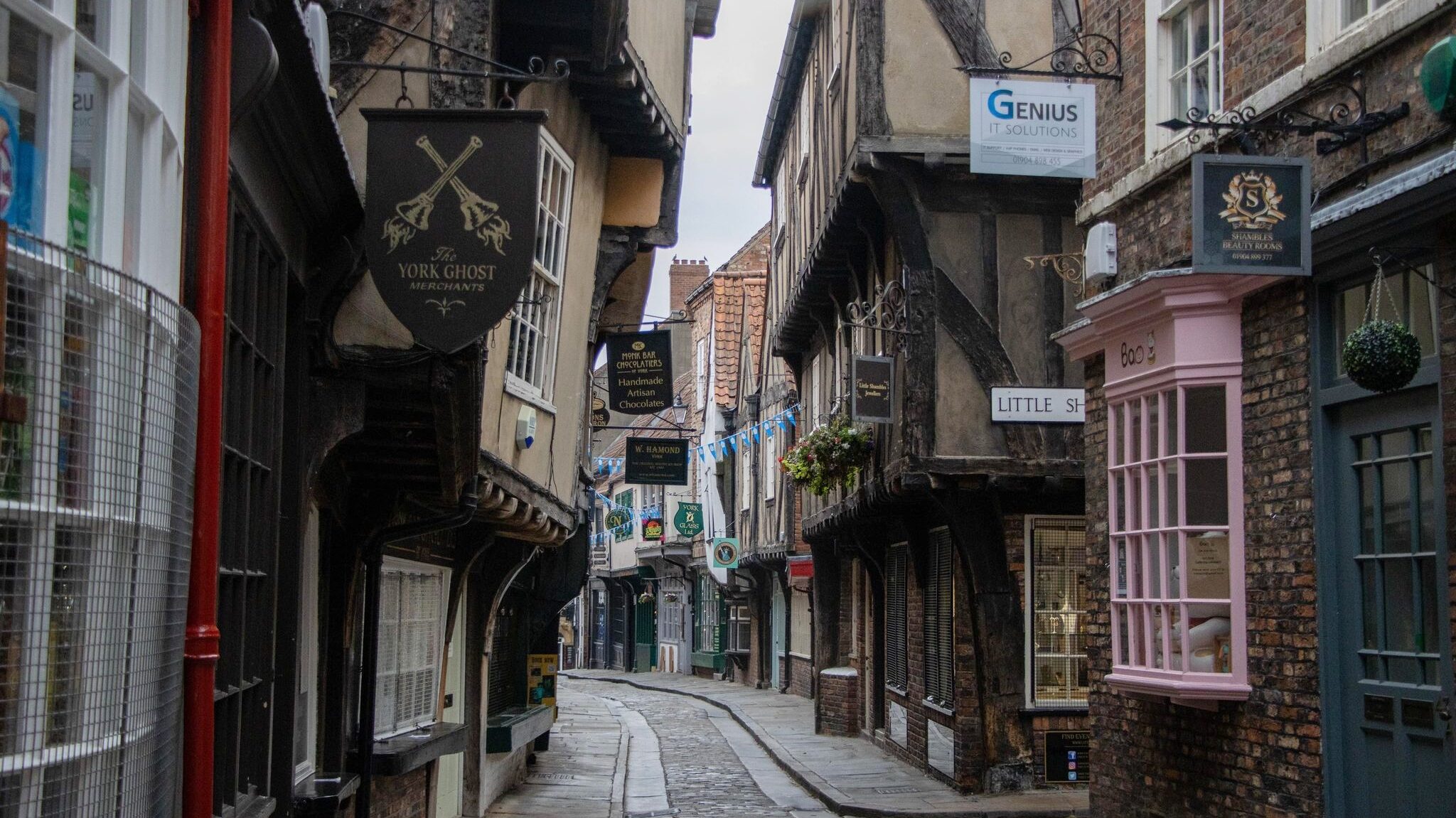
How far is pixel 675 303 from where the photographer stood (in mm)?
47031

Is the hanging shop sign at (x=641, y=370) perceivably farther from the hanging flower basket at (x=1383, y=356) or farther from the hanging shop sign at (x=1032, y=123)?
the hanging flower basket at (x=1383, y=356)

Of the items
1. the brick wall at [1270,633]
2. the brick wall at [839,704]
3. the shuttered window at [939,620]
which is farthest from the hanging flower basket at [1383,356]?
the brick wall at [839,704]

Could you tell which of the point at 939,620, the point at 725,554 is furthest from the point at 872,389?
the point at 725,554

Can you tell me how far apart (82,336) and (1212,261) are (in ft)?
17.9

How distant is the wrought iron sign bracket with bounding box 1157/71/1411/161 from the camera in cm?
695

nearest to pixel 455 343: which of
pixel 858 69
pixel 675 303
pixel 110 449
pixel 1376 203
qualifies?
pixel 110 449

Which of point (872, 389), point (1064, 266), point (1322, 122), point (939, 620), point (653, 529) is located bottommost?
point (939, 620)

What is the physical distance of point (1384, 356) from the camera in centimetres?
611

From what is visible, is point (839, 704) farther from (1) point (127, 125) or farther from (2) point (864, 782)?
(1) point (127, 125)

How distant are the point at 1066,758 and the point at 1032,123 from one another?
7178 mm

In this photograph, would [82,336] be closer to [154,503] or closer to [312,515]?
[154,503]

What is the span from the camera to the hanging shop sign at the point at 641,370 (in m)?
18.0

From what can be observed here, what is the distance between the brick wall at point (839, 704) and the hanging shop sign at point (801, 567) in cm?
421

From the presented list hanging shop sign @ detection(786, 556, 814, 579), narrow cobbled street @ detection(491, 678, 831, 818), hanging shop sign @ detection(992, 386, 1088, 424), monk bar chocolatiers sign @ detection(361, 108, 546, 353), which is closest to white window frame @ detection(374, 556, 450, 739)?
narrow cobbled street @ detection(491, 678, 831, 818)
